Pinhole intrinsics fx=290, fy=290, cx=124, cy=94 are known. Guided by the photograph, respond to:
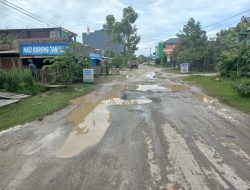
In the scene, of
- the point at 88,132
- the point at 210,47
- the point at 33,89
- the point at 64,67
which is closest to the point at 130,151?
the point at 88,132

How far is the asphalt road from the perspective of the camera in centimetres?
479

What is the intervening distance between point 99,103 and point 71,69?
9308 mm

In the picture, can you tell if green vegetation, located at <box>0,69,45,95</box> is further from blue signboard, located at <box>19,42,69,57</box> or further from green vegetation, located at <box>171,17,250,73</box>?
green vegetation, located at <box>171,17,250,73</box>

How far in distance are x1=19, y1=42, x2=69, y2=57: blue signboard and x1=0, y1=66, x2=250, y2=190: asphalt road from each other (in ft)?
45.1

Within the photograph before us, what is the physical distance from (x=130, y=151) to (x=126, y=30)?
70.1 meters

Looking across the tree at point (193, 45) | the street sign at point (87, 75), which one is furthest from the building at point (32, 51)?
the tree at point (193, 45)

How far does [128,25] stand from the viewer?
73.8 meters

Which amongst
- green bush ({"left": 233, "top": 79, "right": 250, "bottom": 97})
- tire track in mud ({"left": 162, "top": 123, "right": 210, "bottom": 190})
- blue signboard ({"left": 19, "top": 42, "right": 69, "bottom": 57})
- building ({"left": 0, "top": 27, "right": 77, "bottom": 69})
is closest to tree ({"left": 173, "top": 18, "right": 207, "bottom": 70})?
building ({"left": 0, "top": 27, "right": 77, "bottom": 69})

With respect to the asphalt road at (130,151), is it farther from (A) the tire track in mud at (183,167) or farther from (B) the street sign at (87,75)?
(B) the street sign at (87,75)

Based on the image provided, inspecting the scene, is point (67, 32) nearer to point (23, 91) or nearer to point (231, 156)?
point (23, 91)

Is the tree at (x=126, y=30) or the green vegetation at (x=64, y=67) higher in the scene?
the tree at (x=126, y=30)

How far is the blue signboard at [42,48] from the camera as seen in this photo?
76.5 ft

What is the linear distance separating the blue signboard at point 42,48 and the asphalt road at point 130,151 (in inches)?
541

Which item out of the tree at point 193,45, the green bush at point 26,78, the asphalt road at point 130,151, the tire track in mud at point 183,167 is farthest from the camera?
the tree at point 193,45
